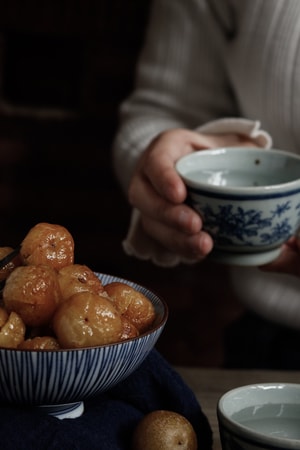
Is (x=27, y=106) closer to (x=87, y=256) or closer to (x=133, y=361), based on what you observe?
(x=87, y=256)

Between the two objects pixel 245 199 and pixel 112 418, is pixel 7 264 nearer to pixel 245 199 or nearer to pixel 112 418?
pixel 112 418

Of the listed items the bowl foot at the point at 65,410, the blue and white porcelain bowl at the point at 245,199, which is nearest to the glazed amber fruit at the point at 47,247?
the bowl foot at the point at 65,410

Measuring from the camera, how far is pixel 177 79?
128cm

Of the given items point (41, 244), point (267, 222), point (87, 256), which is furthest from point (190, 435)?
point (87, 256)

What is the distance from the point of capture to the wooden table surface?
835 millimetres

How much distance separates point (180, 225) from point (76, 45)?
1.42m

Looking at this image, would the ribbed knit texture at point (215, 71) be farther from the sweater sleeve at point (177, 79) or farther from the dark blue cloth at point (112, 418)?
the dark blue cloth at point (112, 418)

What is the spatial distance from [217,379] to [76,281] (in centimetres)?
33

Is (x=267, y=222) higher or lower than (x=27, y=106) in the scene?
higher

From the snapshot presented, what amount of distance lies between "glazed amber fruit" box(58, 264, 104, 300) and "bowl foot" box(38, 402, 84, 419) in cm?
8

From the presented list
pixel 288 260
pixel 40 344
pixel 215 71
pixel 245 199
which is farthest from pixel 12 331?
pixel 215 71

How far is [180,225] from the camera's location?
2.87 ft

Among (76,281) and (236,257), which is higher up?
(76,281)

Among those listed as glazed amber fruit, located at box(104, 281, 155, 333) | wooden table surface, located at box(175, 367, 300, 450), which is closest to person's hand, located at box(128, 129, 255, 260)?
wooden table surface, located at box(175, 367, 300, 450)
